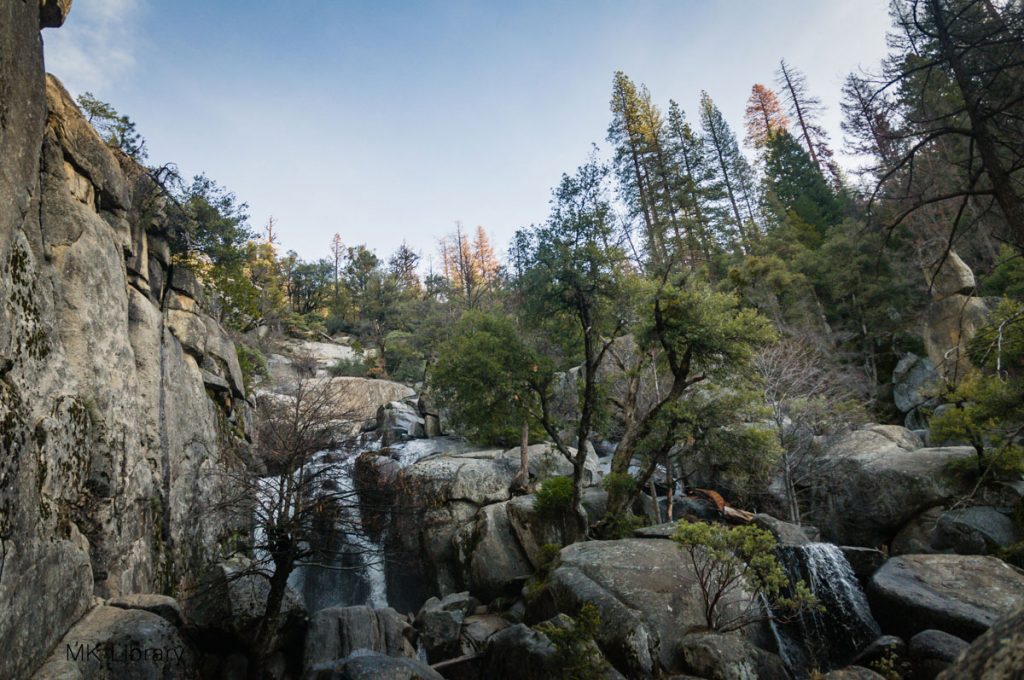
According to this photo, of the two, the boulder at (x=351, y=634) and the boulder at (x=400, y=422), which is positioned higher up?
the boulder at (x=400, y=422)

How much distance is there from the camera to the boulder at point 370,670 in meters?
7.56

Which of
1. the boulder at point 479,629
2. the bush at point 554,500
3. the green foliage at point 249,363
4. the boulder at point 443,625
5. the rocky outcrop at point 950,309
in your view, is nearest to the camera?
the boulder at point 479,629

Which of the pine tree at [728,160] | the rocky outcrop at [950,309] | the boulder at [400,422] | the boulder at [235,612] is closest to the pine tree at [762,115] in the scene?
the pine tree at [728,160]

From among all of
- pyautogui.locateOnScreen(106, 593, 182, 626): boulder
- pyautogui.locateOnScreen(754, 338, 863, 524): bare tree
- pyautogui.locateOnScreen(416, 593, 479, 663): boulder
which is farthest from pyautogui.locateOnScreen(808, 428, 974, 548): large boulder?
pyautogui.locateOnScreen(106, 593, 182, 626): boulder

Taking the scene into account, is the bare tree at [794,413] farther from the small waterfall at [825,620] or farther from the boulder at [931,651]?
the boulder at [931,651]

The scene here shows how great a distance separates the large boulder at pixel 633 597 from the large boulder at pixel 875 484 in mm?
7002

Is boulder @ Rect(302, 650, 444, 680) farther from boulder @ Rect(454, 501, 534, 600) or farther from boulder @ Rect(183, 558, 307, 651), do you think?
boulder @ Rect(454, 501, 534, 600)

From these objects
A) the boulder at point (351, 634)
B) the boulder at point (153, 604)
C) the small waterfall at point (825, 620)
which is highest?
the boulder at point (153, 604)

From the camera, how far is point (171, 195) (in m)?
15.2

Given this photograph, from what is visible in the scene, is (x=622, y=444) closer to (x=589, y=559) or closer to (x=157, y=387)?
(x=589, y=559)

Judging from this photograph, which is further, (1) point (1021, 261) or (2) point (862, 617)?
(1) point (1021, 261)

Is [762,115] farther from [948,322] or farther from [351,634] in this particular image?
[351,634]

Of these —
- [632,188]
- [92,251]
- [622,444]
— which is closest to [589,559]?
[622,444]

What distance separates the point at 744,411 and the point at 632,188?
20001 mm
